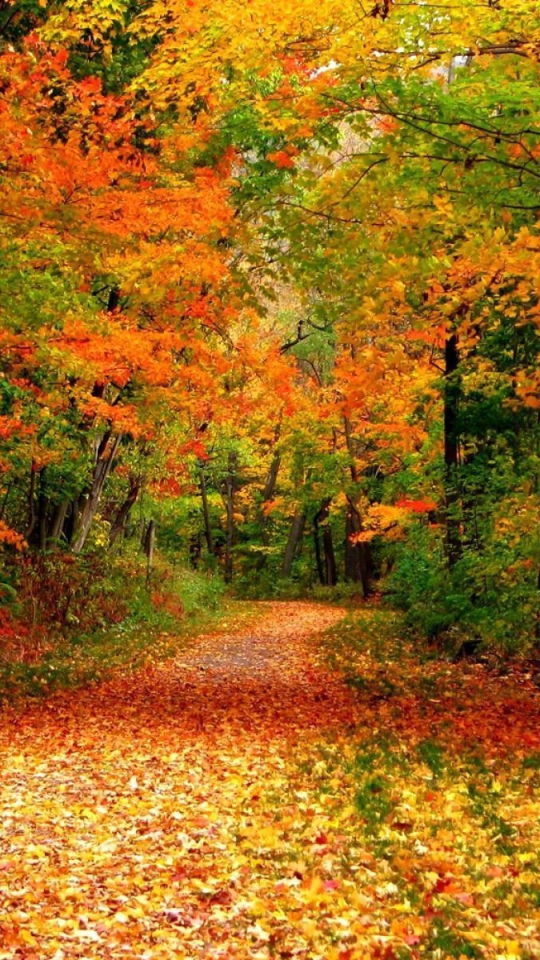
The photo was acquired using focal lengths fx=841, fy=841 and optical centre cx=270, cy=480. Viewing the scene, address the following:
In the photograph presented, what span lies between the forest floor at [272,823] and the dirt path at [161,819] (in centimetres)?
2

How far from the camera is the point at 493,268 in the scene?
7.36m

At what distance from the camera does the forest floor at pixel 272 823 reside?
15.4 feet

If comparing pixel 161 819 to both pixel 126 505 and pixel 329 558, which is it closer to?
pixel 126 505

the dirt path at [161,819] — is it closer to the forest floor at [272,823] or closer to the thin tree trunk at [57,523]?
the forest floor at [272,823]

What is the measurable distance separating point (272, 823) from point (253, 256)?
5693 millimetres

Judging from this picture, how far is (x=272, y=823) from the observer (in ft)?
21.5

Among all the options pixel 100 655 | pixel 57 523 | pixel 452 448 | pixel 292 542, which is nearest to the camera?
pixel 452 448

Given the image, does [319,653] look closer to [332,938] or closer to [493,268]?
[493,268]

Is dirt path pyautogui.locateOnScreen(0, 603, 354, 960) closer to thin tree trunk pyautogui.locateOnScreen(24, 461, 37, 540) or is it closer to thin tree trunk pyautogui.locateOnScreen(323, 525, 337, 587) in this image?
thin tree trunk pyautogui.locateOnScreen(24, 461, 37, 540)

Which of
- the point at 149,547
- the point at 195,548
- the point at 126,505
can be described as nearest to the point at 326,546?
the point at 195,548

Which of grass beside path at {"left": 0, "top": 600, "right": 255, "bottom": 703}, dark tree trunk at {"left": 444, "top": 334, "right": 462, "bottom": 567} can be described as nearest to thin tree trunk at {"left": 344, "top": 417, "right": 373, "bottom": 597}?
grass beside path at {"left": 0, "top": 600, "right": 255, "bottom": 703}

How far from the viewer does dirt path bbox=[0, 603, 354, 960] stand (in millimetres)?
4766

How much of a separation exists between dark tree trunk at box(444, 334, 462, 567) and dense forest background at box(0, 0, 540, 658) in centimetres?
5

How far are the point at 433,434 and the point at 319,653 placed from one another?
5.00m
